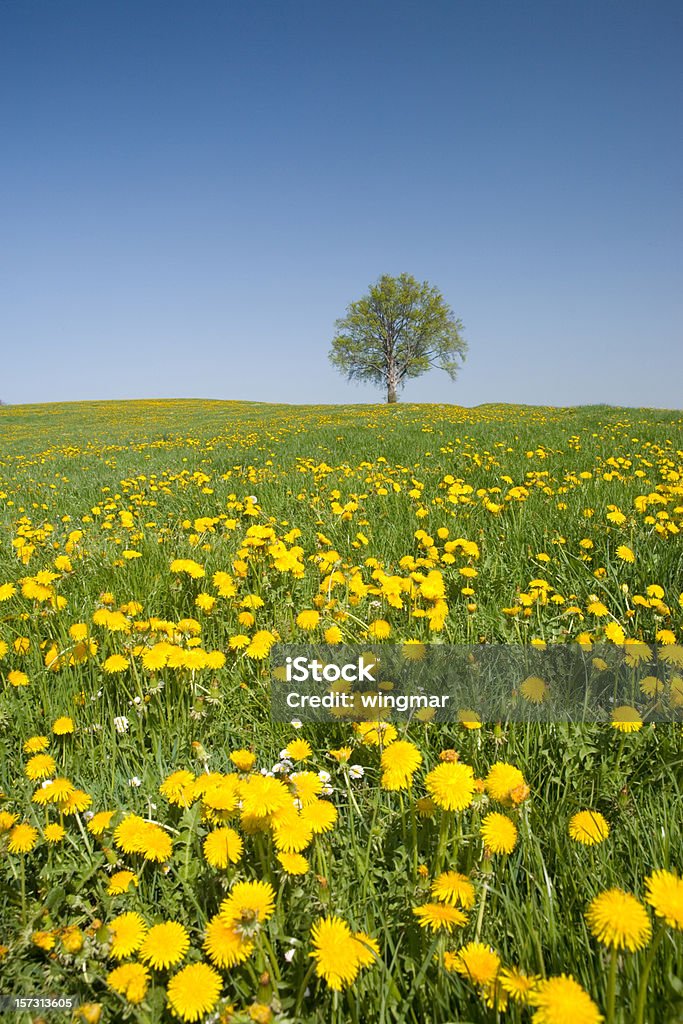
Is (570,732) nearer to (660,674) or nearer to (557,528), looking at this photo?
(660,674)

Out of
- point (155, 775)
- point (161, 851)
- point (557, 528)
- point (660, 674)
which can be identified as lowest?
point (155, 775)

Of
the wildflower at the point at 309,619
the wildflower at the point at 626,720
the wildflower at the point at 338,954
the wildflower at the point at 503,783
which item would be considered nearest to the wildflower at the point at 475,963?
the wildflower at the point at 338,954

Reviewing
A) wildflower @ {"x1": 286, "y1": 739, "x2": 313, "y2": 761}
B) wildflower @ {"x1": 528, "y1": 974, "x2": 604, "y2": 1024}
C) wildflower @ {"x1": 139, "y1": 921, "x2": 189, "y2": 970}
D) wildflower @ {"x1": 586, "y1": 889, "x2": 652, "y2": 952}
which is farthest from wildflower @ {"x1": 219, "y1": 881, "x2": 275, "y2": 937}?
wildflower @ {"x1": 586, "y1": 889, "x2": 652, "y2": 952}

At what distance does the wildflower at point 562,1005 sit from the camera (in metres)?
0.76

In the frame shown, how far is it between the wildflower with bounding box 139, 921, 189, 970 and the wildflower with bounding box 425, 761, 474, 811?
61 cm

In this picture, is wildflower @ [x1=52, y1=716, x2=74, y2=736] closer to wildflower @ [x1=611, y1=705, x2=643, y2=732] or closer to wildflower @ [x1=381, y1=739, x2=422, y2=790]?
wildflower @ [x1=381, y1=739, x2=422, y2=790]

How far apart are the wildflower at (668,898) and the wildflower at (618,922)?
0.03 metres

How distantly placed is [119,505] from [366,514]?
285 cm

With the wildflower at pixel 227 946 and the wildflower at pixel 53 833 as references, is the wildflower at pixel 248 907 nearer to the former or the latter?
the wildflower at pixel 227 946

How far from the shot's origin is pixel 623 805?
142cm

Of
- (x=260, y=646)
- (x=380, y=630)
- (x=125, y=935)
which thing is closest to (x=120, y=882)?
(x=125, y=935)

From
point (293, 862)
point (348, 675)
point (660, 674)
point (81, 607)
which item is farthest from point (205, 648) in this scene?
point (660, 674)

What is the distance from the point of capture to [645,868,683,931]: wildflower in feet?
2.59

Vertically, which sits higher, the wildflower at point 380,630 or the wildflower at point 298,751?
the wildflower at point 380,630
